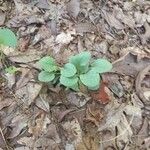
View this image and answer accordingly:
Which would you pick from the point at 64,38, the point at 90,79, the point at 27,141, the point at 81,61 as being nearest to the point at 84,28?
the point at 64,38

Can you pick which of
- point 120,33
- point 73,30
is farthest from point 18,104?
point 120,33

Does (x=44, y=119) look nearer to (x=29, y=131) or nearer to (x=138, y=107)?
(x=29, y=131)

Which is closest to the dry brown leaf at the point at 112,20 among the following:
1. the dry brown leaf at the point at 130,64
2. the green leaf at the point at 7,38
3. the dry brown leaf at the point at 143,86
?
the dry brown leaf at the point at 130,64

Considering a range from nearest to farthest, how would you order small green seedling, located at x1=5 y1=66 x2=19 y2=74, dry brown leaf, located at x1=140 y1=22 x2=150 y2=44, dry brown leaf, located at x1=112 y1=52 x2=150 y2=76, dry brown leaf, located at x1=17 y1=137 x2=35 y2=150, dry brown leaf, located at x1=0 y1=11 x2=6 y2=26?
dry brown leaf, located at x1=17 y1=137 x2=35 y2=150
small green seedling, located at x1=5 y1=66 x2=19 y2=74
dry brown leaf, located at x1=112 y1=52 x2=150 y2=76
dry brown leaf, located at x1=0 y1=11 x2=6 y2=26
dry brown leaf, located at x1=140 y1=22 x2=150 y2=44

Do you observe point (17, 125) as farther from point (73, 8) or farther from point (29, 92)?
point (73, 8)

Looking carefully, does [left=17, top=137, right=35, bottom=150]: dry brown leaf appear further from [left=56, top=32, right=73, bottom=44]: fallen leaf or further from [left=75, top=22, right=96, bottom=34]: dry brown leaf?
[left=75, top=22, right=96, bottom=34]: dry brown leaf

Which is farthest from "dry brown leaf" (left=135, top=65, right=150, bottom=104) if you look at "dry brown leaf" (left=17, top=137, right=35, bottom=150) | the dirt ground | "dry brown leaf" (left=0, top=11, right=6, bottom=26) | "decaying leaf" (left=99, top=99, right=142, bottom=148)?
"dry brown leaf" (left=0, top=11, right=6, bottom=26)
